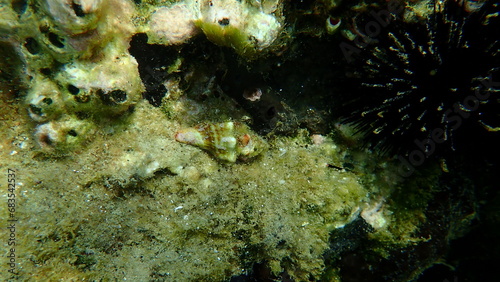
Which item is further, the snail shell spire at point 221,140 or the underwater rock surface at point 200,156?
the snail shell spire at point 221,140

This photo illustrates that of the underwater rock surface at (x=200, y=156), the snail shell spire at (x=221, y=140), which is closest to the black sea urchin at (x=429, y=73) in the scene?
the underwater rock surface at (x=200, y=156)

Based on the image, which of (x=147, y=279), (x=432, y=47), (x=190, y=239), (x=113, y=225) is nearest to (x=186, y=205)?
(x=190, y=239)

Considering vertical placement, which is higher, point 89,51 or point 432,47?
point 432,47

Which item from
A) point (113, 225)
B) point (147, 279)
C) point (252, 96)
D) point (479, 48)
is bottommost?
point (147, 279)

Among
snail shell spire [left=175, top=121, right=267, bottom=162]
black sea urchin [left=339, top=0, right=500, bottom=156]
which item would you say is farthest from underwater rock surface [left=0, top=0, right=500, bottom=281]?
black sea urchin [left=339, top=0, right=500, bottom=156]

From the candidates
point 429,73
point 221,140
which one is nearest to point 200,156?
point 221,140

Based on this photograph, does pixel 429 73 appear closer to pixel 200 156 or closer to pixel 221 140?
pixel 221 140

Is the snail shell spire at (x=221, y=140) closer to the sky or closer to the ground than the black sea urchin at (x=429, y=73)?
closer to the ground

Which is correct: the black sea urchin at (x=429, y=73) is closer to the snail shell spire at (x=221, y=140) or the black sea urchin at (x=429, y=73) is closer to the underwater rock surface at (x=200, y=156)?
the underwater rock surface at (x=200, y=156)

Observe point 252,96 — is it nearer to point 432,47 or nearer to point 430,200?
point 432,47
